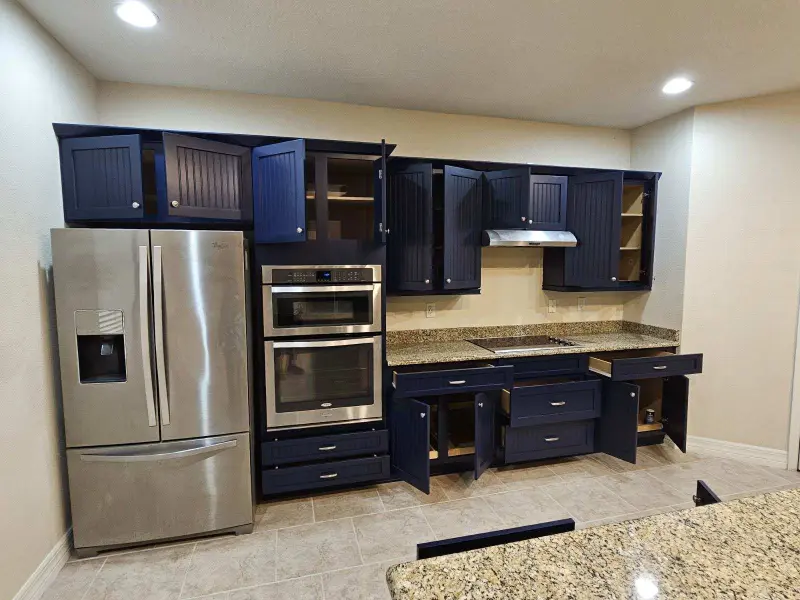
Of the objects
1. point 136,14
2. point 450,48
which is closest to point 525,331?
point 450,48

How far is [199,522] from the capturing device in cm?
231

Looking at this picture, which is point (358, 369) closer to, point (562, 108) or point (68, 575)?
point (68, 575)

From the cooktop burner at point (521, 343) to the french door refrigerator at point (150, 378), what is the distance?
6.04ft

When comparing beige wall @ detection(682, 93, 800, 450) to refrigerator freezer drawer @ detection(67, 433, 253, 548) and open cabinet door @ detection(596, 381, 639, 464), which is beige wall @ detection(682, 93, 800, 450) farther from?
refrigerator freezer drawer @ detection(67, 433, 253, 548)

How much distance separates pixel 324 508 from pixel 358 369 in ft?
2.88

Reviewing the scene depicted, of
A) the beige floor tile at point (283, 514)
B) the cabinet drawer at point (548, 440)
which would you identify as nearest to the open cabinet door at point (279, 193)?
the beige floor tile at point (283, 514)

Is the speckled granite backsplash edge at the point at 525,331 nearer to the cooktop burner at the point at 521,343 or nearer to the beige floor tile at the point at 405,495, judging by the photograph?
the cooktop burner at the point at 521,343

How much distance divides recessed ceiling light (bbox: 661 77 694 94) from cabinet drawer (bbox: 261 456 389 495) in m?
3.10

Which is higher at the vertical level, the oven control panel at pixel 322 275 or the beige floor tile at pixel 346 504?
the oven control panel at pixel 322 275

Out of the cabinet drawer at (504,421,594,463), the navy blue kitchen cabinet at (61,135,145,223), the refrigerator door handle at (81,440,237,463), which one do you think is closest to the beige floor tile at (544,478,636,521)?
the cabinet drawer at (504,421,594,463)

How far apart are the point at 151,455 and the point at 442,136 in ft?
9.54

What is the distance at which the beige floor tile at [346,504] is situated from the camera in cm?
257

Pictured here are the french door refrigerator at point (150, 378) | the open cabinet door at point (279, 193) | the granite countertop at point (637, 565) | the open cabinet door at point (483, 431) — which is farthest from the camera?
the open cabinet door at point (483, 431)

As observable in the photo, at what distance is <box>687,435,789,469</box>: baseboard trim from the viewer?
315 centimetres
